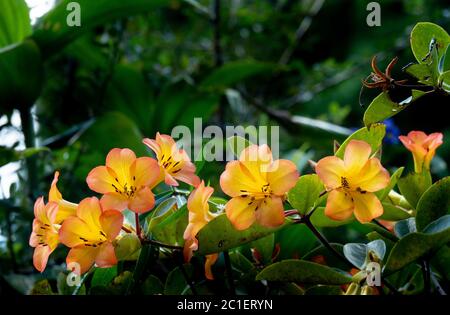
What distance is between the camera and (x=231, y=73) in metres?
1.18

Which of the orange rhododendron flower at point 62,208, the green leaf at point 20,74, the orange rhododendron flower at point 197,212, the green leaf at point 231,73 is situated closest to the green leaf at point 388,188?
the orange rhododendron flower at point 197,212

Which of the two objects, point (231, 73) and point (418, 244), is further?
point (231, 73)

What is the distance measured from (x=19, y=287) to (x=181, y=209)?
0.33m

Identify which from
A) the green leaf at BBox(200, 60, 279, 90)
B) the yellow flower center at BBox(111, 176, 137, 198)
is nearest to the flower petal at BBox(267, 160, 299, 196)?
the yellow flower center at BBox(111, 176, 137, 198)

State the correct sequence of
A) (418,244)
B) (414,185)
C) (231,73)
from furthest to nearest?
(231,73)
(414,185)
(418,244)

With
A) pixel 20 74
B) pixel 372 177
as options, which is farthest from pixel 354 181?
pixel 20 74

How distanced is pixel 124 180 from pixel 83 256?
0.06 m

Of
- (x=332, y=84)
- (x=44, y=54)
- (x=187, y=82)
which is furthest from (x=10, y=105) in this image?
(x=332, y=84)

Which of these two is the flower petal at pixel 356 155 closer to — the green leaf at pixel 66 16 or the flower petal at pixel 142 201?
the flower petal at pixel 142 201

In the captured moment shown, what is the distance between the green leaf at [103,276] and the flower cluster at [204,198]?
0.08 m

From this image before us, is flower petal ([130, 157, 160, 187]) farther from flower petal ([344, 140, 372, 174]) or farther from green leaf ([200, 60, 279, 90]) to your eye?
green leaf ([200, 60, 279, 90])

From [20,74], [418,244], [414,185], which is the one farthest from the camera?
[20,74]

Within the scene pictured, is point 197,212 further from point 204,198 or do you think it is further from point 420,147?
point 420,147

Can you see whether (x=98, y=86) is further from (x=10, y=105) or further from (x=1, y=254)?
(x=1, y=254)
